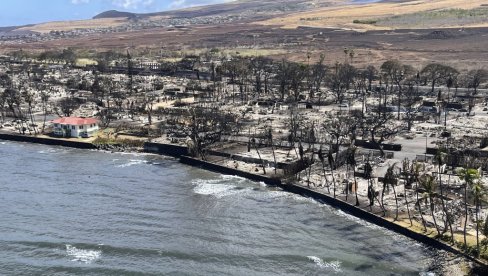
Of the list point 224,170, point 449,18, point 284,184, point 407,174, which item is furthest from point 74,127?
point 449,18

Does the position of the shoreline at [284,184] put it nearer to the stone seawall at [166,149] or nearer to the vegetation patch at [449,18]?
the stone seawall at [166,149]

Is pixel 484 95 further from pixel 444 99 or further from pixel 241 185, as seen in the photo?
pixel 241 185

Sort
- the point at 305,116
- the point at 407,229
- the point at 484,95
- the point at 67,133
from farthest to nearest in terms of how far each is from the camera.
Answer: the point at 484,95, the point at 305,116, the point at 67,133, the point at 407,229

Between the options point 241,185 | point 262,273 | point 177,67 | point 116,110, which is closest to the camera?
point 262,273

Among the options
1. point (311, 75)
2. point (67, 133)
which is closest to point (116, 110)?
point (67, 133)

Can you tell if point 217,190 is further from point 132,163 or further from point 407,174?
point 407,174
